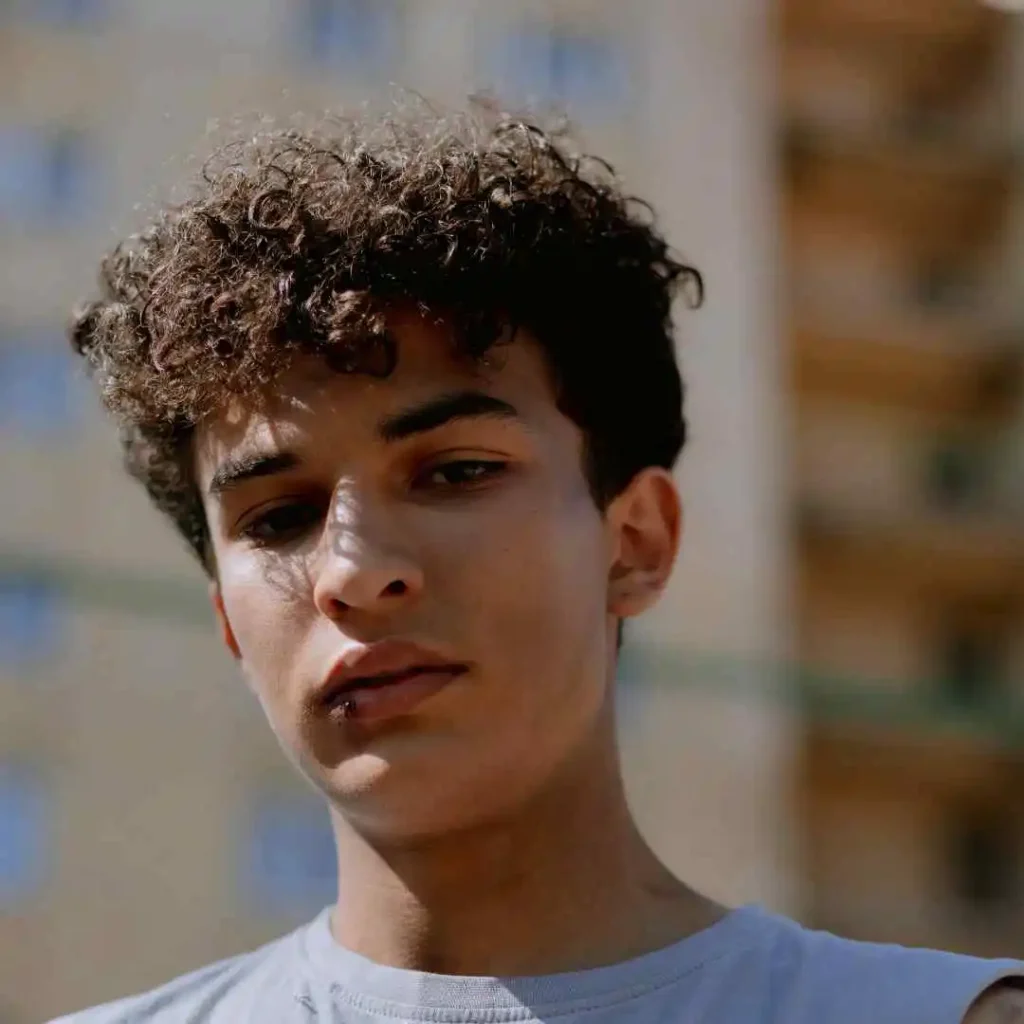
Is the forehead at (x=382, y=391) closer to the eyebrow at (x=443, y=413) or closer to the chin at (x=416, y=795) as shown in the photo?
the eyebrow at (x=443, y=413)

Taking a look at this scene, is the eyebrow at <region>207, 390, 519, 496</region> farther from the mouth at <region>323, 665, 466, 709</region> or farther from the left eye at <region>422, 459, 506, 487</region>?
the mouth at <region>323, 665, 466, 709</region>

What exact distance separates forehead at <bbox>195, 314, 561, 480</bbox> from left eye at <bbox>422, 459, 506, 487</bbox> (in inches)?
2.8

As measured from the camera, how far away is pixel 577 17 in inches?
636

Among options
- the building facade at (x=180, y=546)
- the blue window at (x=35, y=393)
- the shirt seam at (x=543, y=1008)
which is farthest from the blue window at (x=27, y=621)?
the shirt seam at (x=543, y=1008)

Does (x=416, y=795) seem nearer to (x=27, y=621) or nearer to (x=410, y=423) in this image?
(x=410, y=423)

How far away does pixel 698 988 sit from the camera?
1.59m

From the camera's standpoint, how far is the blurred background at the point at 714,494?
12656mm

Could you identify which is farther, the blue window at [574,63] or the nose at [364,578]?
the blue window at [574,63]

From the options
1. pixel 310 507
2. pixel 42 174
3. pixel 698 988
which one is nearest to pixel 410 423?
pixel 310 507

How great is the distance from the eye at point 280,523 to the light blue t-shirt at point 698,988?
1.49 ft

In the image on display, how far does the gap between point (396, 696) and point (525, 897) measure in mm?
275

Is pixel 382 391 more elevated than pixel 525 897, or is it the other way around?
pixel 382 391

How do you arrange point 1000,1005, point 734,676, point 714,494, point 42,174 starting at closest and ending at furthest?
point 1000,1005, point 42,174, point 734,676, point 714,494

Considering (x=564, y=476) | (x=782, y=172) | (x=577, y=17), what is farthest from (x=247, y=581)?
(x=782, y=172)
